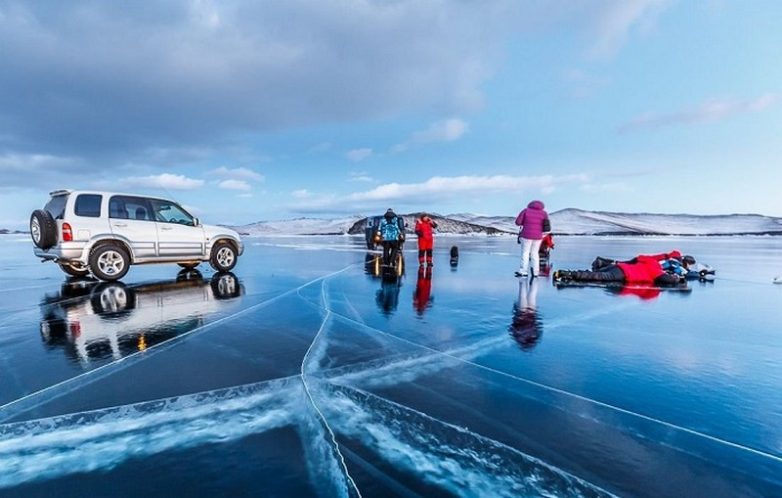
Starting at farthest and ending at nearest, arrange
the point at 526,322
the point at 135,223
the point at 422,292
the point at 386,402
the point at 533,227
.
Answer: the point at 533,227 < the point at 135,223 < the point at 422,292 < the point at 526,322 < the point at 386,402

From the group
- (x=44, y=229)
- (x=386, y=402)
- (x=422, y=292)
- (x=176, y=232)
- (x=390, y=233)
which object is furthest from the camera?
(x=390, y=233)

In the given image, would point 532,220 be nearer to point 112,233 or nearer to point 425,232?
point 425,232

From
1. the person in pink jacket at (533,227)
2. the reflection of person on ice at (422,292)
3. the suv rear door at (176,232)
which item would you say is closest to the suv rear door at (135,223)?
the suv rear door at (176,232)

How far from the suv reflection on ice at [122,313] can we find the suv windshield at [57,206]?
160 centimetres

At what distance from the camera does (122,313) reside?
5660mm

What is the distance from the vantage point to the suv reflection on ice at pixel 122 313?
422 centimetres

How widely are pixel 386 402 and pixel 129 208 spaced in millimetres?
9055

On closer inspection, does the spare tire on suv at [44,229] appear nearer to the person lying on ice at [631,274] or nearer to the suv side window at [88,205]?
the suv side window at [88,205]

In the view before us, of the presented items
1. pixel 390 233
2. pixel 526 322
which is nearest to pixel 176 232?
pixel 390 233

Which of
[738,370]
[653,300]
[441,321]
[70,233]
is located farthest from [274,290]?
[653,300]

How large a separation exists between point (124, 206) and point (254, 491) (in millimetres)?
9290

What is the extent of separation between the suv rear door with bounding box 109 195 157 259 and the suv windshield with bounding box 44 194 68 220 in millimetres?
838

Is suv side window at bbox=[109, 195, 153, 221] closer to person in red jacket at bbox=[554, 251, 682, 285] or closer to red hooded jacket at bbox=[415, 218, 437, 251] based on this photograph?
red hooded jacket at bbox=[415, 218, 437, 251]

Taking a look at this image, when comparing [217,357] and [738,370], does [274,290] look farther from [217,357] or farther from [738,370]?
[738,370]
